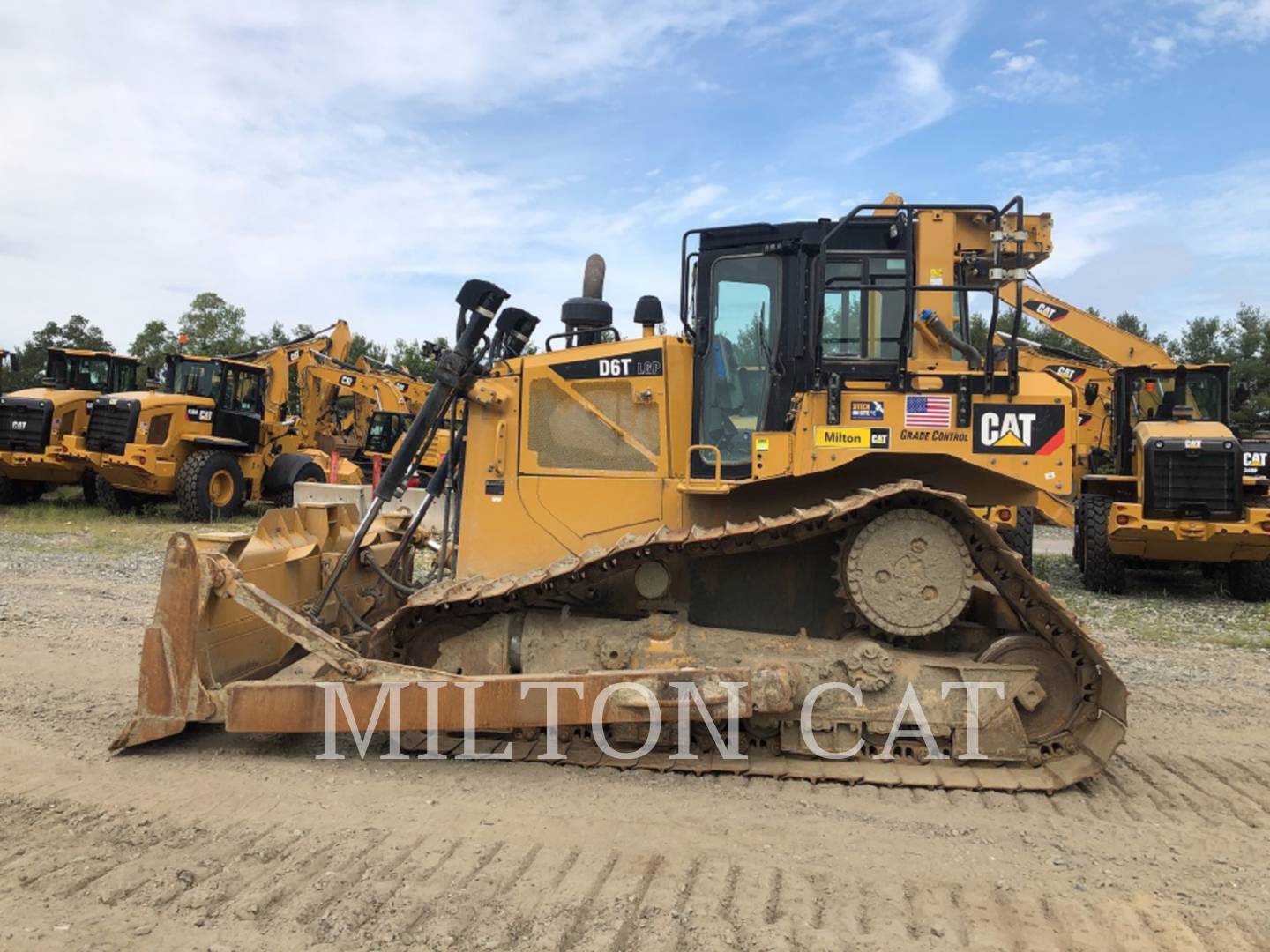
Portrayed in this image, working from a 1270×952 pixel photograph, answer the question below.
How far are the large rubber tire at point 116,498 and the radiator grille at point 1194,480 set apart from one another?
17.0 metres

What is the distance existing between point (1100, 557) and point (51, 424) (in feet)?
57.7

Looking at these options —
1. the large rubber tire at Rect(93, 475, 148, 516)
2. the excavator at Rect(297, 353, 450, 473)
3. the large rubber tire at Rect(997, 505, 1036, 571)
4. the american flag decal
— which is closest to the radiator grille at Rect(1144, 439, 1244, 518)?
the large rubber tire at Rect(997, 505, 1036, 571)

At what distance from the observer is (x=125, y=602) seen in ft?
28.6

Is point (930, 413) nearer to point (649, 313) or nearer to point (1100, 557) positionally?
point (649, 313)

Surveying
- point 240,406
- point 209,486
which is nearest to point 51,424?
point 240,406

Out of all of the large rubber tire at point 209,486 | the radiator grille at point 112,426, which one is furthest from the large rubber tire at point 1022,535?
the radiator grille at point 112,426

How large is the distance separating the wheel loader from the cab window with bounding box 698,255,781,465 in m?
15.9

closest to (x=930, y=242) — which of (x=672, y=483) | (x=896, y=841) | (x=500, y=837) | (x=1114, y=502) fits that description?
(x=672, y=483)

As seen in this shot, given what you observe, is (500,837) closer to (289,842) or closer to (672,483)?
(289,842)

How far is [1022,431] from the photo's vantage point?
174 inches

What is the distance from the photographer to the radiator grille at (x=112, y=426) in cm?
1602

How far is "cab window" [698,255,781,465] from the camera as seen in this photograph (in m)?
4.94

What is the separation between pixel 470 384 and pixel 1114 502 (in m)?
8.79

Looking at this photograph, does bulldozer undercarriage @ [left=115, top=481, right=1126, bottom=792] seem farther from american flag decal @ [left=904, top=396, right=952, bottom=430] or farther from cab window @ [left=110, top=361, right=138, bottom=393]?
cab window @ [left=110, top=361, right=138, bottom=393]
